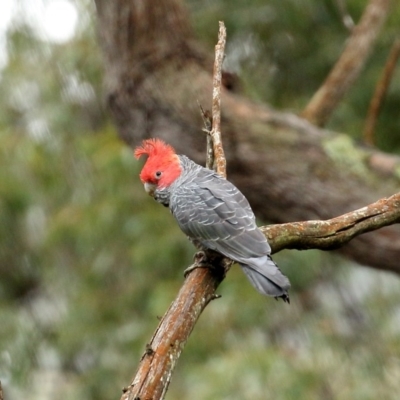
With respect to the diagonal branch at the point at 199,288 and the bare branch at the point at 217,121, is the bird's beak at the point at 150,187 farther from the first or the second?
the diagonal branch at the point at 199,288

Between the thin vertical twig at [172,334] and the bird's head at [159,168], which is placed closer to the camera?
the thin vertical twig at [172,334]

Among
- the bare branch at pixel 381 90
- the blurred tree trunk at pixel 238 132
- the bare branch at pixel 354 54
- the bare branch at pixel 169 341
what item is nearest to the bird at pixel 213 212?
the bare branch at pixel 169 341

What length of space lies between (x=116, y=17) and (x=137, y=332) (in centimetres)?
202

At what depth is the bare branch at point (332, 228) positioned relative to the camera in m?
2.16

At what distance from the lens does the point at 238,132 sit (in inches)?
153

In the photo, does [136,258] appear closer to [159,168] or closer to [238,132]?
[238,132]

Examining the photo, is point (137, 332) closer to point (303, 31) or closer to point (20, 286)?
point (20, 286)

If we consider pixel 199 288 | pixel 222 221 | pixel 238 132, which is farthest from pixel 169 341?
pixel 238 132

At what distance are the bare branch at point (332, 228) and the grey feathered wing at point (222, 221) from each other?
0.17 feet

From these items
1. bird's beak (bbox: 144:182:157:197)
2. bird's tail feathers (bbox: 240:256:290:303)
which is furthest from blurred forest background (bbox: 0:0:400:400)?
bird's tail feathers (bbox: 240:256:290:303)

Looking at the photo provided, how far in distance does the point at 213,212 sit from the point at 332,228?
0.51 metres

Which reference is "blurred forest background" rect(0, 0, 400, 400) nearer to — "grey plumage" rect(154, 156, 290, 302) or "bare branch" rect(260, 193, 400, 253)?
"grey plumage" rect(154, 156, 290, 302)

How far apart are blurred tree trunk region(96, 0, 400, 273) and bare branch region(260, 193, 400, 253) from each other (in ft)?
4.76

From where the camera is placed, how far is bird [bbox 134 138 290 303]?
84.4 inches
